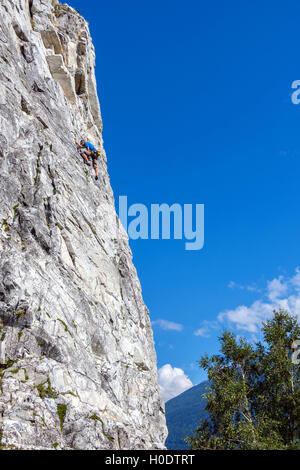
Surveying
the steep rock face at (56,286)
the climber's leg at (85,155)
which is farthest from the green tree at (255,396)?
the climber's leg at (85,155)

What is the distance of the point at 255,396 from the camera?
105 feet

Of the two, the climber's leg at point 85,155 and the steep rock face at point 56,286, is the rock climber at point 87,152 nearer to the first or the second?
the climber's leg at point 85,155

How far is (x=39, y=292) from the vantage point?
1981 cm

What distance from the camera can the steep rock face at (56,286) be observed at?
15820mm

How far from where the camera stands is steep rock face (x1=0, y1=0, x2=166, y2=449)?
51.9 ft

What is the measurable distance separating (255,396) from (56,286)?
21585mm

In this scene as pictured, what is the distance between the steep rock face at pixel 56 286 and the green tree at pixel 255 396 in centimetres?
528

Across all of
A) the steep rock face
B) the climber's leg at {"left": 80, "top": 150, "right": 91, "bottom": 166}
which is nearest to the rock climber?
the climber's leg at {"left": 80, "top": 150, "right": 91, "bottom": 166}

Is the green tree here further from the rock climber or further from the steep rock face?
the rock climber

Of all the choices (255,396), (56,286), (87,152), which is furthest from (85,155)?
(255,396)

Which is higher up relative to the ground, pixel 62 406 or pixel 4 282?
pixel 4 282

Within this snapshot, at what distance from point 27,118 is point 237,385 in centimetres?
2870
